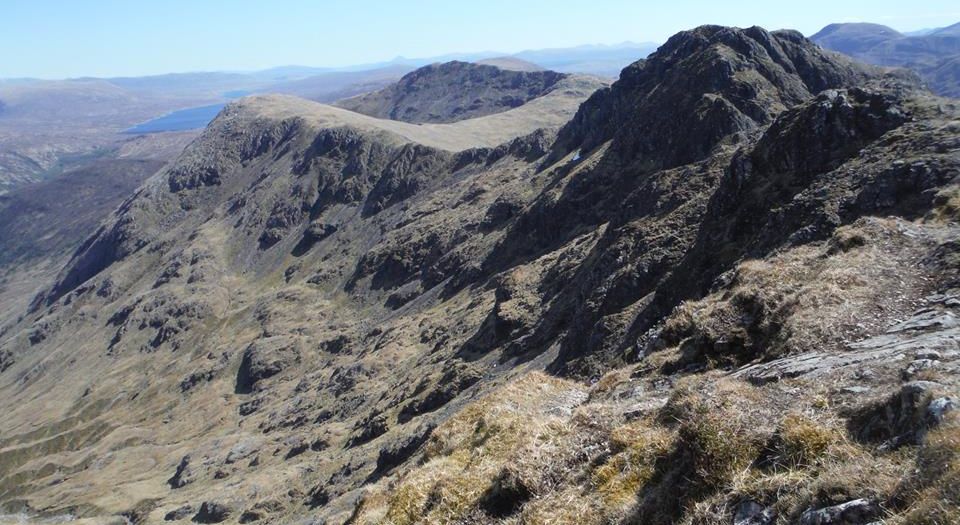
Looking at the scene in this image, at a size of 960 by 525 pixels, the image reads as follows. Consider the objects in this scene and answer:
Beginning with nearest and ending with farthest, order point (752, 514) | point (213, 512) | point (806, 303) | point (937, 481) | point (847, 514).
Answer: point (937, 481) < point (847, 514) < point (752, 514) < point (806, 303) < point (213, 512)

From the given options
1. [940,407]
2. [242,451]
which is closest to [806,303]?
[940,407]

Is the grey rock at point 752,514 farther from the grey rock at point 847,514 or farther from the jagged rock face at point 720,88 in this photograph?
the jagged rock face at point 720,88

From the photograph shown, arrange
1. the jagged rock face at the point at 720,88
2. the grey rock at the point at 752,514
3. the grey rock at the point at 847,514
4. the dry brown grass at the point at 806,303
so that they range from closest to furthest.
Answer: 1. the grey rock at the point at 847,514
2. the grey rock at the point at 752,514
3. the dry brown grass at the point at 806,303
4. the jagged rock face at the point at 720,88

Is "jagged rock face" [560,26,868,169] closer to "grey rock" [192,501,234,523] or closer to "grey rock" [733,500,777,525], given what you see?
"grey rock" [733,500,777,525]

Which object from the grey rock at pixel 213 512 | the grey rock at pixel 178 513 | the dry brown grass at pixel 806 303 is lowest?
the grey rock at pixel 178 513

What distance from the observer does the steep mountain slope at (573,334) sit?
35.4 ft

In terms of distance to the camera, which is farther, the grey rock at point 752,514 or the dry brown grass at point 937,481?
the grey rock at point 752,514

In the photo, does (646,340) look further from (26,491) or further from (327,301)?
(26,491)

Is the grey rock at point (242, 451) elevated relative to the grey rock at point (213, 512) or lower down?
lower down

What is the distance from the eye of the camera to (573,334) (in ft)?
154

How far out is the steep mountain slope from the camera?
10.8 m

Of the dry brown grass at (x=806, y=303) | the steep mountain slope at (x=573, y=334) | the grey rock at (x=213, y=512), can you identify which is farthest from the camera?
the grey rock at (x=213, y=512)

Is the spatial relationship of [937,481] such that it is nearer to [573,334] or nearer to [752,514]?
[752,514]

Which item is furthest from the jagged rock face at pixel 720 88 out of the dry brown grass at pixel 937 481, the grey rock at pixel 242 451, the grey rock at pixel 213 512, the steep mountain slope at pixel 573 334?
the grey rock at pixel 242 451
